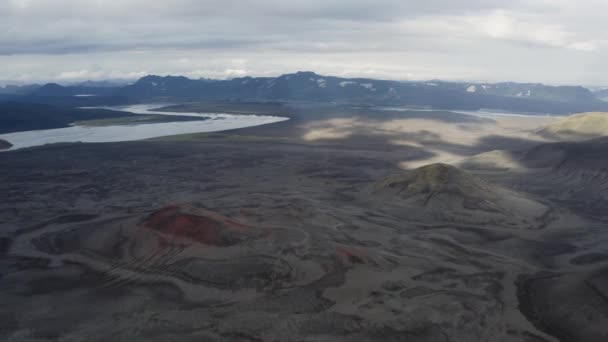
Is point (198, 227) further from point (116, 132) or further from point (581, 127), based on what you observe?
point (116, 132)

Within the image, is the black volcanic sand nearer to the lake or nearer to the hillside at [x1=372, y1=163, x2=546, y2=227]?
the hillside at [x1=372, y1=163, x2=546, y2=227]

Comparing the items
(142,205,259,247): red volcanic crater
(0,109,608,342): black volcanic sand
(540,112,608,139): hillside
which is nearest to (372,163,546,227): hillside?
(0,109,608,342): black volcanic sand

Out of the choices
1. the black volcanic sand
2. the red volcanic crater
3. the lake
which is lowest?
the black volcanic sand

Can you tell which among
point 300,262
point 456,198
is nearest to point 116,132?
point 456,198

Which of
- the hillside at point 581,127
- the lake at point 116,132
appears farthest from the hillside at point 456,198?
the lake at point 116,132

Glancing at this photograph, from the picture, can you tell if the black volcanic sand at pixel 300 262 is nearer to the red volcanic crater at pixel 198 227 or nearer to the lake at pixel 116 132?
the red volcanic crater at pixel 198 227
